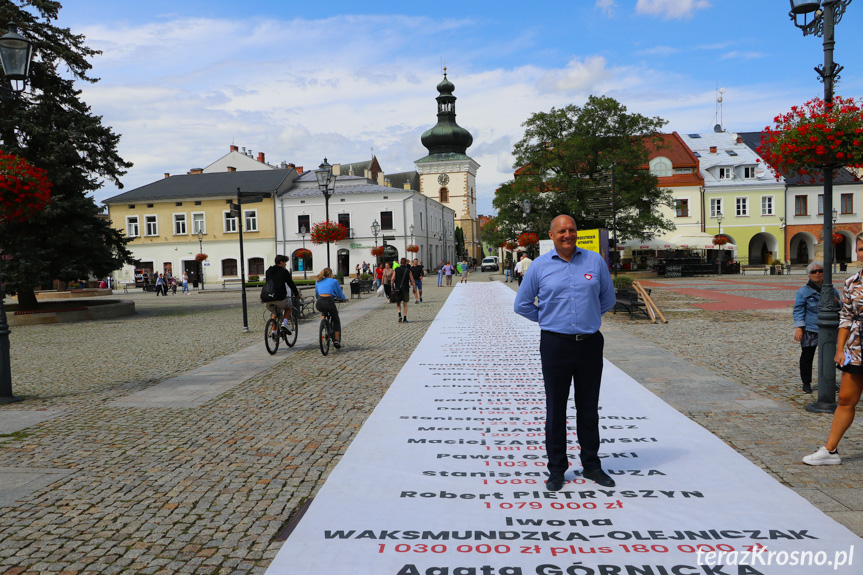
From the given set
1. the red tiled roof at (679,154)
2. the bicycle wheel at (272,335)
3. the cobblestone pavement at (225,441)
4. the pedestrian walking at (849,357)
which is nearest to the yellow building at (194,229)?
the red tiled roof at (679,154)

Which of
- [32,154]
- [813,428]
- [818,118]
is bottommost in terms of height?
[813,428]

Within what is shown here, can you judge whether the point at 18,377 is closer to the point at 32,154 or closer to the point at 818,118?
the point at 818,118

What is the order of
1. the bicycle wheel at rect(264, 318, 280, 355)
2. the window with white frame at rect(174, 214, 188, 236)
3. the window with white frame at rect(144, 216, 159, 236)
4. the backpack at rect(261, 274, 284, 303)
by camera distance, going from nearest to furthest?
the bicycle wheel at rect(264, 318, 280, 355), the backpack at rect(261, 274, 284, 303), the window with white frame at rect(174, 214, 188, 236), the window with white frame at rect(144, 216, 159, 236)

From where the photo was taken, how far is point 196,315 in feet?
72.0

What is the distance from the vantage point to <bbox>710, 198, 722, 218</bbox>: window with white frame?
53.4 metres

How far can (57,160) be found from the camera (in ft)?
66.4

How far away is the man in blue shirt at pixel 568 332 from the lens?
4277mm

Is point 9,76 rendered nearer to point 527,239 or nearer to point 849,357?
point 849,357

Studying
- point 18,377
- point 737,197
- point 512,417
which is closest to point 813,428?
point 512,417

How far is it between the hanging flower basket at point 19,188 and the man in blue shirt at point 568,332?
888 cm

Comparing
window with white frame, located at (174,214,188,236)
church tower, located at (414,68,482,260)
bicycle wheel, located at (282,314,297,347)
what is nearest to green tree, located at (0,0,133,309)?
bicycle wheel, located at (282,314,297,347)

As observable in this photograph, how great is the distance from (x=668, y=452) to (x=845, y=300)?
1.73m

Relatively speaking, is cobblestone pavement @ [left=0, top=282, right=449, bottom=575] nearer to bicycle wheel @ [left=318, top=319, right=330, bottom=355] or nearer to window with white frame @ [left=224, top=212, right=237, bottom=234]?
bicycle wheel @ [left=318, top=319, right=330, bottom=355]

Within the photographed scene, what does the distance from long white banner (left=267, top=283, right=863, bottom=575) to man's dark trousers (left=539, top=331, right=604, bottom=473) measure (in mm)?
282
